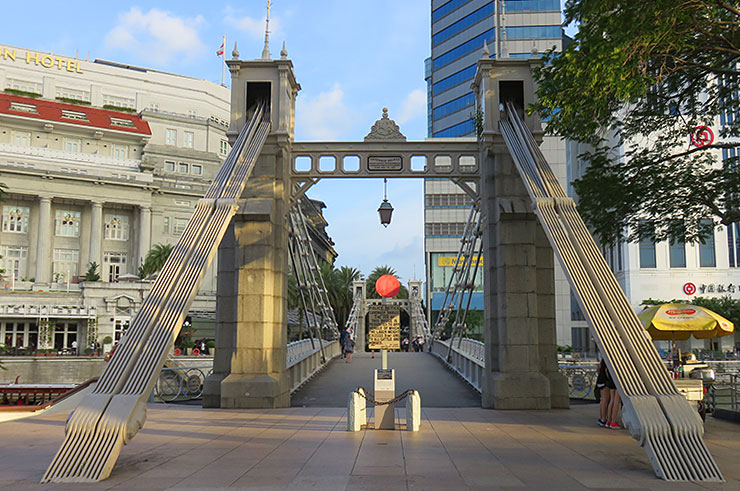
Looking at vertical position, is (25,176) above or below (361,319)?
above

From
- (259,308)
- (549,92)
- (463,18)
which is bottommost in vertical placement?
(259,308)

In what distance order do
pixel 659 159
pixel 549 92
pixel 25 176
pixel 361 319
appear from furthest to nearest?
1. pixel 25 176
2. pixel 361 319
3. pixel 659 159
4. pixel 549 92

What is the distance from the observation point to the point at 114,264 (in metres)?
72.2

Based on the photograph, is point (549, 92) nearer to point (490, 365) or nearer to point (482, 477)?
point (490, 365)

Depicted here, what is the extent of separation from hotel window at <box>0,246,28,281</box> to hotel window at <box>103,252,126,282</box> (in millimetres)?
8141

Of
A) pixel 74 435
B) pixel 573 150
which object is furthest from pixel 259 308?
pixel 573 150

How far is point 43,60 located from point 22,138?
11330 mm

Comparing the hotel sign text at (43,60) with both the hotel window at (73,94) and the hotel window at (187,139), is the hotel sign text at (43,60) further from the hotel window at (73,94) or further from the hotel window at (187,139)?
the hotel window at (187,139)

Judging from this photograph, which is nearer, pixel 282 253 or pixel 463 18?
pixel 282 253

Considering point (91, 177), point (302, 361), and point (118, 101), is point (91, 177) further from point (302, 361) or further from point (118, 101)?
point (302, 361)

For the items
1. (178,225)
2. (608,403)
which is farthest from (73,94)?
(608,403)

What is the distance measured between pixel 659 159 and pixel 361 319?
123 feet

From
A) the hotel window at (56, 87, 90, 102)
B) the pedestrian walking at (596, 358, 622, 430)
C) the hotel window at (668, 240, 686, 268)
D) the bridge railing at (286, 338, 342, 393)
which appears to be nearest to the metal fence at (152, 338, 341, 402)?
the bridge railing at (286, 338, 342, 393)

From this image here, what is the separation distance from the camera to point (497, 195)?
15742 mm
